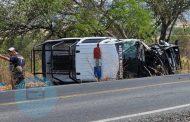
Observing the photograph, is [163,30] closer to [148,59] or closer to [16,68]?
[148,59]

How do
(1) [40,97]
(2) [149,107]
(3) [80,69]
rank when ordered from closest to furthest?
(2) [149,107], (1) [40,97], (3) [80,69]

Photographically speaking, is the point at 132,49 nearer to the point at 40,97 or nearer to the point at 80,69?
the point at 80,69

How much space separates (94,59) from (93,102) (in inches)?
264

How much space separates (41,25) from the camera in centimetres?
2839

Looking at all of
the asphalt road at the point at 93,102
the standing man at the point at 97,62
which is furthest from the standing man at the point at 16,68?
the standing man at the point at 97,62

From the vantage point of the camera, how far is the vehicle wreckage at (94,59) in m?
18.5

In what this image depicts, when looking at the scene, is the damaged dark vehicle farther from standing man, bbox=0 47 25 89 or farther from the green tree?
the green tree

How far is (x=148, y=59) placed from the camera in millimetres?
20500

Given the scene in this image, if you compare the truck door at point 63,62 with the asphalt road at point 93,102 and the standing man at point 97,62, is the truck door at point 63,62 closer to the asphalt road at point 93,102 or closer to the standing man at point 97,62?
the standing man at point 97,62

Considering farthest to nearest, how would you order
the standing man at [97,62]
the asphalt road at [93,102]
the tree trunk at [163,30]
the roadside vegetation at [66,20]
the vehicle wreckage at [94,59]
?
1. the tree trunk at [163,30]
2. the roadside vegetation at [66,20]
3. the vehicle wreckage at [94,59]
4. the standing man at [97,62]
5. the asphalt road at [93,102]

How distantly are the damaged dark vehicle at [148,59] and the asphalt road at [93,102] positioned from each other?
3498mm

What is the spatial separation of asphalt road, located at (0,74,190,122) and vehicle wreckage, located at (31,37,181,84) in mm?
2428

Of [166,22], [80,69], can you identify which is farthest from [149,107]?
[166,22]

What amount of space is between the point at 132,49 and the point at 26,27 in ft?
33.9
